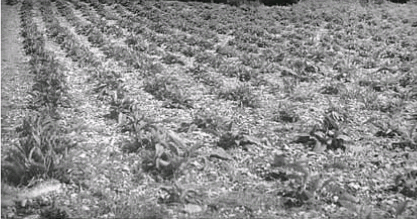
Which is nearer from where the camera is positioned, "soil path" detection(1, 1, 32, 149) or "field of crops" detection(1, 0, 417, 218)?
"field of crops" detection(1, 0, 417, 218)

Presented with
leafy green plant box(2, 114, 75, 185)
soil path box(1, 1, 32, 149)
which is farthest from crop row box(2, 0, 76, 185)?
soil path box(1, 1, 32, 149)

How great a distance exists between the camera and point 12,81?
451 inches

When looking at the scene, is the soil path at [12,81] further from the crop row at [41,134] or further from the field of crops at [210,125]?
the crop row at [41,134]

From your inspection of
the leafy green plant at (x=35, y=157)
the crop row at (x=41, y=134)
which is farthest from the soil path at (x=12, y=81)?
the leafy green plant at (x=35, y=157)

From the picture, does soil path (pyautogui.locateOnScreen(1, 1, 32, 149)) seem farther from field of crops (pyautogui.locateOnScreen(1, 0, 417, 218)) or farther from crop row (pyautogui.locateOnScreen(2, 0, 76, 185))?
crop row (pyautogui.locateOnScreen(2, 0, 76, 185))

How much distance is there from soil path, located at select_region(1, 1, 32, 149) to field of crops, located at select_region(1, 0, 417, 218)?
5cm

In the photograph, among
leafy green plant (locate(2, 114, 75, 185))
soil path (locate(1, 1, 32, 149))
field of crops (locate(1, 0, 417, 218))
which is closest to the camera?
field of crops (locate(1, 0, 417, 218))

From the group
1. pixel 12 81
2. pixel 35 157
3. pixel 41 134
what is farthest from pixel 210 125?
pixel 12 81

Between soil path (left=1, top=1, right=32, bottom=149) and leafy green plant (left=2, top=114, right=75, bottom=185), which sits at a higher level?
leafy green plant (left=2, top=114, right=75, bottom=185)

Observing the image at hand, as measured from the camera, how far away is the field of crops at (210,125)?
5652mm

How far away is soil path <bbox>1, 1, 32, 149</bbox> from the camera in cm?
847

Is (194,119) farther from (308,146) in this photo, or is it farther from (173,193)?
(173,193)

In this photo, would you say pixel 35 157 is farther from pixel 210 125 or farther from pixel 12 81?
pixel 12 81

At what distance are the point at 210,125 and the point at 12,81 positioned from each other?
19.4ft
